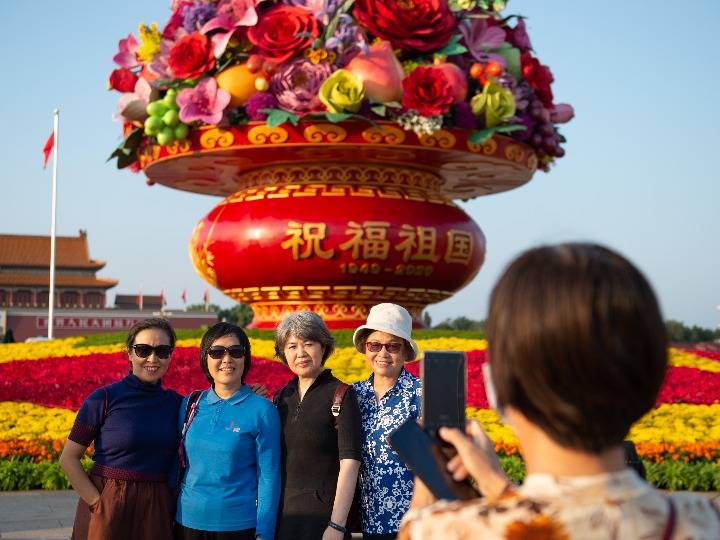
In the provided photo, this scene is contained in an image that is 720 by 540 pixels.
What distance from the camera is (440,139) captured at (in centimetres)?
1152

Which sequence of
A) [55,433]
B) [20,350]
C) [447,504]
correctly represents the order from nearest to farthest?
1. [447,504]
2. [55,433]
3. [20,350]

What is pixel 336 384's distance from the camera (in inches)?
140

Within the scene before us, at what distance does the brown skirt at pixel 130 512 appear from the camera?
3.43 m

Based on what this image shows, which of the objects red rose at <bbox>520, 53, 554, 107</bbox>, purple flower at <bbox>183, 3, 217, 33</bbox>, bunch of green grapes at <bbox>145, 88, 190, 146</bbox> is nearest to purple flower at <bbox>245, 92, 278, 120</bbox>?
bunch of green grapes at <bbox>145, 88, 190, 146</bbox>

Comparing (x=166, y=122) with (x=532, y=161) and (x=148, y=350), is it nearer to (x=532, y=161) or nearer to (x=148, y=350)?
(x=532, y=161)

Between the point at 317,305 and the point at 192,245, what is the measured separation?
80.9 inches

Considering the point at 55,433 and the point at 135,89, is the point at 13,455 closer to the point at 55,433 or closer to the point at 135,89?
the point at 55,433

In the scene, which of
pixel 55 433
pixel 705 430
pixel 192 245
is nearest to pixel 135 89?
pixel 192 245

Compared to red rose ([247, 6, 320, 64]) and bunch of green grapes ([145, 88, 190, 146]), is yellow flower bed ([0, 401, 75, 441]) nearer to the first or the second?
bunch of green grapes ([145, 88, 190, 146])

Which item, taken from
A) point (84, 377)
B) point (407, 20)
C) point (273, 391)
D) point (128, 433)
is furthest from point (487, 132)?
point (128, 433)

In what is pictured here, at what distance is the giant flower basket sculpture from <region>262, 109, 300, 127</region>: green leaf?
0.06ft

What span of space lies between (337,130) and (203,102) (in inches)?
64.6

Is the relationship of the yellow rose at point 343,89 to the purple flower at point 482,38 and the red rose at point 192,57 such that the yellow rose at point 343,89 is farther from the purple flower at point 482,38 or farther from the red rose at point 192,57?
the purple flower at point 482,38

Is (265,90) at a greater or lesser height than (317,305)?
greater
